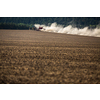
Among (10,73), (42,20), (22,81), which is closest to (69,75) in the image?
(22,81)

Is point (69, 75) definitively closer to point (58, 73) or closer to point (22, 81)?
point (58, 73)

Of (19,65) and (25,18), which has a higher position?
(25,18)

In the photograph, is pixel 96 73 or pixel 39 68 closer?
pixel 96 73

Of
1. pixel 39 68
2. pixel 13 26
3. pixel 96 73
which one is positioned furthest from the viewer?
pixel 13 26

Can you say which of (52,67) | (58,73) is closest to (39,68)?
(52,67)

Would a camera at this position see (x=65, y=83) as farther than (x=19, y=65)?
No

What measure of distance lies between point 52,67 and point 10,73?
1428 millimetres

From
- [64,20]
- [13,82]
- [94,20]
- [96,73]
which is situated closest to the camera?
[13,82]

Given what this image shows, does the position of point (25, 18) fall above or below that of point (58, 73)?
above

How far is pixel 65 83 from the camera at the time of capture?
12.5 ft

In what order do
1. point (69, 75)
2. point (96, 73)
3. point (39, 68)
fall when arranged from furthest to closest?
point (39, 68) < point (96, 73) < point (69, 75)

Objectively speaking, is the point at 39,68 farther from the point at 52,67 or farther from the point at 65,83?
the point at 65,83

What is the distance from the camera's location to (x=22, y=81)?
153 inches

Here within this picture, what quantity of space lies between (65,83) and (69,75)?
0.57 metres
